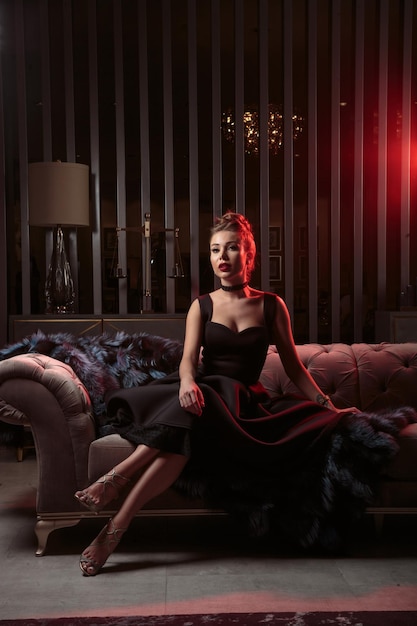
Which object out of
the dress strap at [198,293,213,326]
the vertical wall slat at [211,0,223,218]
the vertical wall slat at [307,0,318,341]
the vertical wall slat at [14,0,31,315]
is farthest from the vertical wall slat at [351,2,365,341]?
the dress strap at [198,293,213,326]

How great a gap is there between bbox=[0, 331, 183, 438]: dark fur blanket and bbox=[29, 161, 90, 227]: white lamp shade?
1.49 m

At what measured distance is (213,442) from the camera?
92.3 inches

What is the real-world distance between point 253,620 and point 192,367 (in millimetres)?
907

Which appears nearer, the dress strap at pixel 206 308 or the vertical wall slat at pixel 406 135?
the dress strap at pixel 206 308

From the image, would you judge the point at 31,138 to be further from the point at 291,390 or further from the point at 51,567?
the point at 51,567

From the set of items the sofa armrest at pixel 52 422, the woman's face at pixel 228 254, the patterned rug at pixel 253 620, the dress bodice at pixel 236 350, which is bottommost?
the patterned rug at pixel 253 620

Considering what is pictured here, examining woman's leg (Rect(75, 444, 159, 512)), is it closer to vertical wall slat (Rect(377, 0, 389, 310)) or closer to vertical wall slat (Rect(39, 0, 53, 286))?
vertical wall slat (Rect(39, 0, 53, 286))

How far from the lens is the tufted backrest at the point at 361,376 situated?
2.94 m

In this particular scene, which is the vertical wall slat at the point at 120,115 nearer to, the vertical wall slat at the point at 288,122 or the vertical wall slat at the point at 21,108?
the vertical wall slat at the point at 21,108

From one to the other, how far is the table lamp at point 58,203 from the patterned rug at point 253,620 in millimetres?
2752

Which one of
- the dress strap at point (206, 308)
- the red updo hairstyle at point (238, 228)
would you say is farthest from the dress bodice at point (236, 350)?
the red updo hairstyle at point (238, 228)

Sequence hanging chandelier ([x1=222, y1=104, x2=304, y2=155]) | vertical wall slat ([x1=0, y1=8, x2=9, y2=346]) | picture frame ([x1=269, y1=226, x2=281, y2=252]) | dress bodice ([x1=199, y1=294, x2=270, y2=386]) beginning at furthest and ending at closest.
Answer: picture frame ([x1=269, y1=226, x2=281, y2=252])
hanging chandelier ([x1=222, y1=104, x2=304, y2=155])
vertical wall slat ([x1=0, y1=8, x2=9, y2=346])
dress bodice ([x1=199, y1=294, x2=270, y2=386])

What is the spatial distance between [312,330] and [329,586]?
8.98 feet

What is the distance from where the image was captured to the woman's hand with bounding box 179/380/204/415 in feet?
7.55
